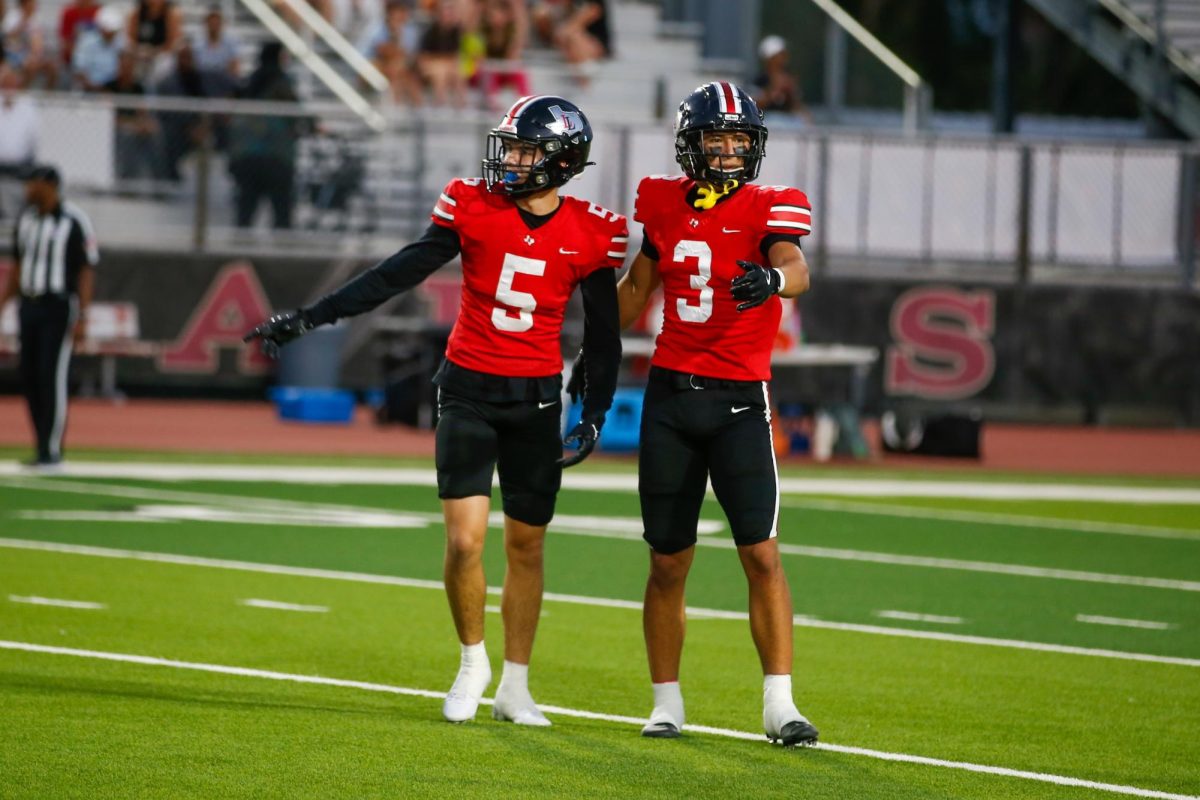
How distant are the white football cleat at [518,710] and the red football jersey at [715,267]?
1.15 m

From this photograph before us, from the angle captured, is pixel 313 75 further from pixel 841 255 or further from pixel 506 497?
pixel 506 497

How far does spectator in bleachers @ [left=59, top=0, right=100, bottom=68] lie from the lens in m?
20.3

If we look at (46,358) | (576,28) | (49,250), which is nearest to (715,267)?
(49,250)

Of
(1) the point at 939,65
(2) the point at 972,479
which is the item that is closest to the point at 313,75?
(2) the point at 972,479

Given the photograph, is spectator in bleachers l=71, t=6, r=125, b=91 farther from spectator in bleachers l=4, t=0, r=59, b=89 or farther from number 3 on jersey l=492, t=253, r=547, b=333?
number 3 on jersey l=492, t=253, r=547, b=333

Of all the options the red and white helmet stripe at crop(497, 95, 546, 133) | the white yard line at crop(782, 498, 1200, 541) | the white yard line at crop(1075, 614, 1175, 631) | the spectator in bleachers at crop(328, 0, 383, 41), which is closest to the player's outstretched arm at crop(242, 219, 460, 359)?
the red and white helmet stripe at crop(497, 95, 546, 133)

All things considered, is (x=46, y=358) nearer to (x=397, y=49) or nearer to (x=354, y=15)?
(x=397, y=49)

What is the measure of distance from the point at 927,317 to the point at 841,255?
1024 mm

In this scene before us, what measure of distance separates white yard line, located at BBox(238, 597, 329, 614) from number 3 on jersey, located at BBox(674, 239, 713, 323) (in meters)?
2.96

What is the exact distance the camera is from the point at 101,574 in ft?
30.9

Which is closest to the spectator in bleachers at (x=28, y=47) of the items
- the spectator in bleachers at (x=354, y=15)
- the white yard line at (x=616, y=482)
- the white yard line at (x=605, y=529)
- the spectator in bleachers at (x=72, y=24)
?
the spectator in bleachers at (x=72, y=24)

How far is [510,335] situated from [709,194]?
2.55ft

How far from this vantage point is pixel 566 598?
30.3 ft

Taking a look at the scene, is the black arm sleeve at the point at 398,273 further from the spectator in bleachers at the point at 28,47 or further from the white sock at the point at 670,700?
the spectator in bleachers at the point at 28,47
